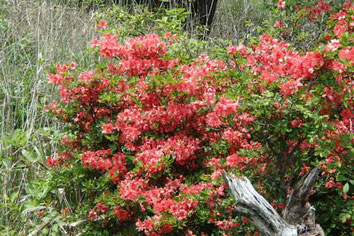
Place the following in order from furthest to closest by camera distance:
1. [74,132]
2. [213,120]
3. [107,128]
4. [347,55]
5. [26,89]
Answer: [26,89] < [74,132] < [107,128] < [213,120] < [347,55]

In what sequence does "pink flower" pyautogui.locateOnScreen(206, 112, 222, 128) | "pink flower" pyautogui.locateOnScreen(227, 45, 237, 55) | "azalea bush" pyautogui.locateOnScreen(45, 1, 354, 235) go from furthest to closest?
"pink flower" pyautogui.locateOnScreen(227, 45, 237, 55)
"pink flower" pyautogui.locateOnScreen(206, 112, 222, 128)
"azalea bush" pyautogui.locateOnScreen(45, 1, 354, 235)

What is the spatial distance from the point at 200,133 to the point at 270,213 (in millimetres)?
777

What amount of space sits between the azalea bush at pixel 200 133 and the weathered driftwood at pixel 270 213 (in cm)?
17

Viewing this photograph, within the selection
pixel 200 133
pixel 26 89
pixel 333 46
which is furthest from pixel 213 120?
pixel 26 89

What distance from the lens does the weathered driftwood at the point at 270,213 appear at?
80.0 inches

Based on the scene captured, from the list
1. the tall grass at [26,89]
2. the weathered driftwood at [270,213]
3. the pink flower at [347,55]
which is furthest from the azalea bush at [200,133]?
Result: the tall grass at [26,89]

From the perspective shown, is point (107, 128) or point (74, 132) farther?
point (74, 132)

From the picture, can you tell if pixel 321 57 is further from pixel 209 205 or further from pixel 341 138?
pixel 209 205

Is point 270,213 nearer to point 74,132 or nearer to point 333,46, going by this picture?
point 333,46

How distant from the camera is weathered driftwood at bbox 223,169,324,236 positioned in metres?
2.03

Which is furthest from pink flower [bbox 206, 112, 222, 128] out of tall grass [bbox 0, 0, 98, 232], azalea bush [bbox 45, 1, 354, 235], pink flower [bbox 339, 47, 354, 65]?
tall grass [bbox 0, 0, 98, 232]

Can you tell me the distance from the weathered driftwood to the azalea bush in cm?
17

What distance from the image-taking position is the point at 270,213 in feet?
6.70

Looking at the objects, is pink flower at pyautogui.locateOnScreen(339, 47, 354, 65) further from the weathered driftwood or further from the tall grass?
the tall grass
